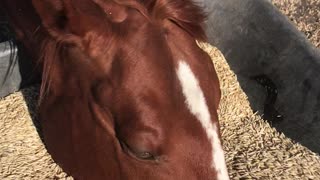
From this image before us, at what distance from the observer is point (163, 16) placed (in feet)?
5.27

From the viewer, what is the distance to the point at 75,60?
1624 millimetres

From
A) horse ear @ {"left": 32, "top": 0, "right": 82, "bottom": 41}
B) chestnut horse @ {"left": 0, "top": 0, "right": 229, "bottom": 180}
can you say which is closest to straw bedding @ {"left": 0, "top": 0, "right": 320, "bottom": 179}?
chestnut horse @ {"left": 0, "top": 0, "right": 229, "bottom": 180}

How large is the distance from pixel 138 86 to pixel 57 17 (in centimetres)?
30

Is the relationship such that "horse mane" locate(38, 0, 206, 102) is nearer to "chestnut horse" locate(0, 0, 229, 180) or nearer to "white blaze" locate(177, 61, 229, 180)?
"chestnut horse" locate(0, 0, 229, 180)

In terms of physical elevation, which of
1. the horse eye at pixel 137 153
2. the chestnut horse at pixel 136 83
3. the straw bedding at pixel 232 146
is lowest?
the straw bedding at pixel 232 146

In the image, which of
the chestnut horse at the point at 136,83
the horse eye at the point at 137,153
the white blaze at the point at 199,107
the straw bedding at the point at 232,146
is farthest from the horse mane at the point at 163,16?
the straw bedding at the point at 232,146

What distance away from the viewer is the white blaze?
4.88 feet

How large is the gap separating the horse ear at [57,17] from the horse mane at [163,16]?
0.07 ft

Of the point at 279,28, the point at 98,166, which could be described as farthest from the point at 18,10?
the point at 279,28

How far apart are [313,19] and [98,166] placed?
241 cm

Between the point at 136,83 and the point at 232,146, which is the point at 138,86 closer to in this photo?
the point at 136,83

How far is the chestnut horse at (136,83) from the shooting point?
1485 mm

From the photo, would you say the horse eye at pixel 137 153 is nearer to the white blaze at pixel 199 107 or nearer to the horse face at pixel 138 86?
the horse face at pixel 138 86

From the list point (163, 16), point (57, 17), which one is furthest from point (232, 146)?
point (57, 17)
